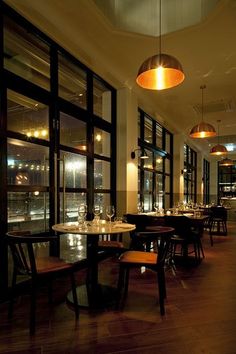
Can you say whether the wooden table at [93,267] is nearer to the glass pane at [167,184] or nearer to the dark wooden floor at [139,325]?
the dark wooden floor at [139,325]

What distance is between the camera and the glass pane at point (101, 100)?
5.11 m

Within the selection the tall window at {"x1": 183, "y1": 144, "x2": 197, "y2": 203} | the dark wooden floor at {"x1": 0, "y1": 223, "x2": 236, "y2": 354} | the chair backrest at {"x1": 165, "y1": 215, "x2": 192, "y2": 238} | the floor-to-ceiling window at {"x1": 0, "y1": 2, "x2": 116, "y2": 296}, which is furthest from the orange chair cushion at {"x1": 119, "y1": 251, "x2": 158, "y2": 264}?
the tall window at {"x1": 183, "y1": 144, "x2": 197, "y2": 203}

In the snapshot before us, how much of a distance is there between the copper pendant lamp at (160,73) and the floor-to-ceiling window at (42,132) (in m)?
1.42

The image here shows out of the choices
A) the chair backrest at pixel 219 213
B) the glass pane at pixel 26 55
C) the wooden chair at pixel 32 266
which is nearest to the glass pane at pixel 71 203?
the wooden chair at pixel 32 266

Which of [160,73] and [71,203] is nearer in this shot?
[160,73]

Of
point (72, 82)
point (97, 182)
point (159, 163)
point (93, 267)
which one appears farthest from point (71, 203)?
point (159, 163)

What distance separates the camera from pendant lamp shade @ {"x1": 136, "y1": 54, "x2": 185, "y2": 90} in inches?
111

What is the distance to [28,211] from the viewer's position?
351cm

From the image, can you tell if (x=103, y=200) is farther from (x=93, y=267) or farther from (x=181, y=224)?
(x=93, y=267)

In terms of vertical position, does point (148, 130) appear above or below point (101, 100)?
below

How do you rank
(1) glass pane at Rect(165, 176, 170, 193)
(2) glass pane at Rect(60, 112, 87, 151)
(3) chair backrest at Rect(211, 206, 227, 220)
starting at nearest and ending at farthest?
(2) glass pane at Rect(60, 112, 87, 151), (3) chair backrest at Rect(211, 206, 227, 220), (1) glass pane at Rect(165, 176, 170, 193)

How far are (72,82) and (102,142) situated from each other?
4.54 ft

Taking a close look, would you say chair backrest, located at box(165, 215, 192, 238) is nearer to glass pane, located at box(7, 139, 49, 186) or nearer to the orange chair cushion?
the orange chair cushion

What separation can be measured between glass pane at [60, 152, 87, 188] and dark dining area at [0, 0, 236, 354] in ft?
0.06
